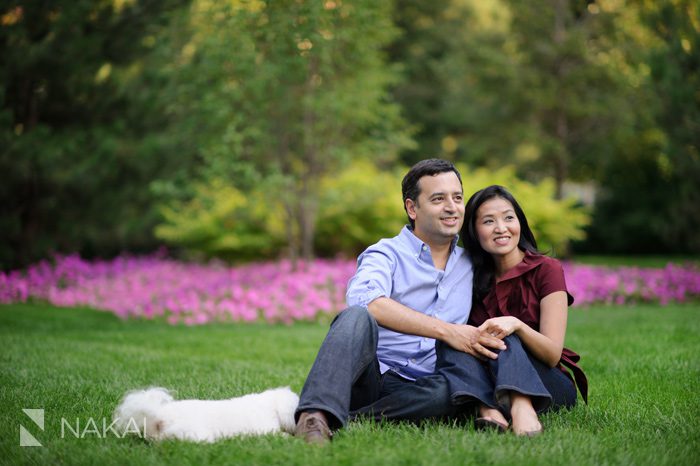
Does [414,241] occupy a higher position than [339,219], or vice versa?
[339,219]

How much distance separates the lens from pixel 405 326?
324 cm

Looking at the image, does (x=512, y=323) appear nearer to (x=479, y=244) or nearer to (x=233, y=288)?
(x=479, y=244)

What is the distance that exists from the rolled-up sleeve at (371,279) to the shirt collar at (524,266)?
0.58m

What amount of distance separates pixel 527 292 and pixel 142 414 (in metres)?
1.93

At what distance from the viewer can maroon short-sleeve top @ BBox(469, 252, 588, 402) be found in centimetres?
345

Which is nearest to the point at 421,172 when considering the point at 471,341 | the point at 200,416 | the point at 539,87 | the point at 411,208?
the point at 411,208

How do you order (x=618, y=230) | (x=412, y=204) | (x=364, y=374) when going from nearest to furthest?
1. (x=364, y=374)
2. (x=412, y=204)
3. (x=618, y=230)

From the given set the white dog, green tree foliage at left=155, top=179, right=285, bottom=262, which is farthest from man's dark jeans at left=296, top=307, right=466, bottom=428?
green tree foliage at left=155, top=179, right=285, bottom=262

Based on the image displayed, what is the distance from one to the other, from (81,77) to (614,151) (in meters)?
13.4

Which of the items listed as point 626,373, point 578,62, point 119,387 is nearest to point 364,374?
point 119,387

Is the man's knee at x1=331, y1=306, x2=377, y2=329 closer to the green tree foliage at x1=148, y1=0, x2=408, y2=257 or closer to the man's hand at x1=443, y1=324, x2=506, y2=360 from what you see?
the man's hand at x1=443, y1=324, x2=506, y2=360

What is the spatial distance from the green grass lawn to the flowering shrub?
0.49m

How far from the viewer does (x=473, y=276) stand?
366cm

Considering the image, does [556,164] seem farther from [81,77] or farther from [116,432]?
[116,432]
